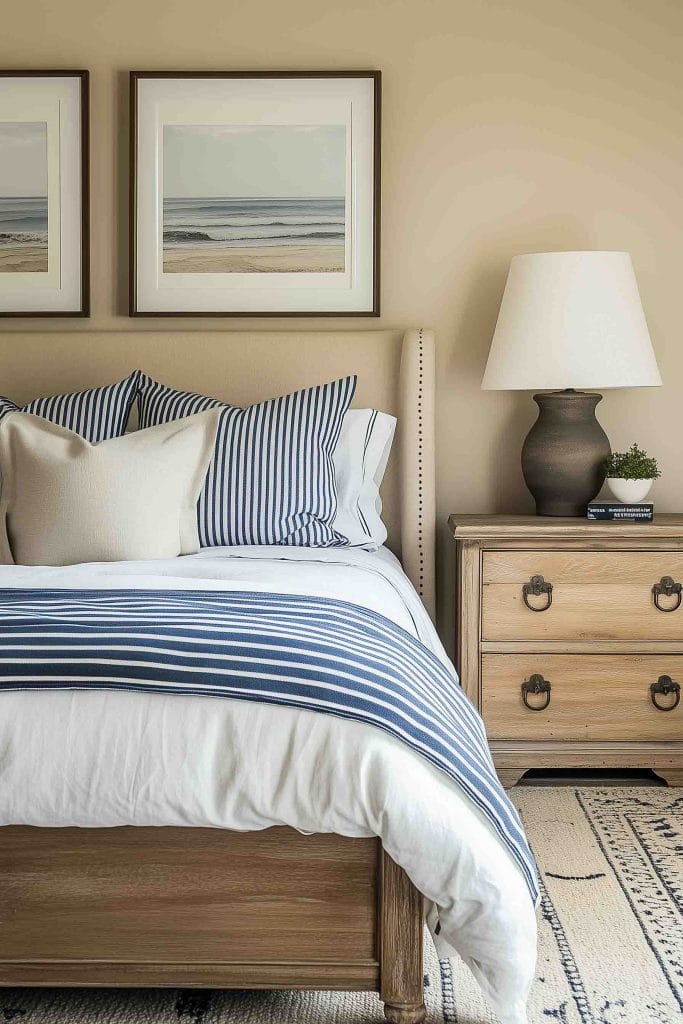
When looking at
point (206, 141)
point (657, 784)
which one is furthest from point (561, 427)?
point (206, 141)

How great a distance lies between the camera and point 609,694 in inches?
108

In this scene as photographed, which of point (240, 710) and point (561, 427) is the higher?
point (561, 427)

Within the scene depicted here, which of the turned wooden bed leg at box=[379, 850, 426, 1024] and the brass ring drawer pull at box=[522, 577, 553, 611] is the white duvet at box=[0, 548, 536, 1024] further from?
the brass ring drawer pull at box=[522, 577, 553, 611]

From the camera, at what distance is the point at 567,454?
9.61 ft

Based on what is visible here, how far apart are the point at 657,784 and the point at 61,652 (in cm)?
192

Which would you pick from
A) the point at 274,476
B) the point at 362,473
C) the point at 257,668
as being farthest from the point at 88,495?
the point at 257,668

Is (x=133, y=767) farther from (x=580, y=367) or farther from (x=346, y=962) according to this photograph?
(x=580, y=367)

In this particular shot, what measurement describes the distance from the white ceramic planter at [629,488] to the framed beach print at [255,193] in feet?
3.03

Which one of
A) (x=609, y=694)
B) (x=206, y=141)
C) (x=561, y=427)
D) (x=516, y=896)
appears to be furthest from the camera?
(x=206, y=141)

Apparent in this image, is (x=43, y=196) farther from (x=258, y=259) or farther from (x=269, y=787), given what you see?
(x=269, y=787)

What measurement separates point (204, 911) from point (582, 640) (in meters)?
1.53

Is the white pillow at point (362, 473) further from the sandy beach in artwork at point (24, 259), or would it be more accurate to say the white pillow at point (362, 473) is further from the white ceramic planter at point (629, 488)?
the sandy beach in artwork at point (24, 259)

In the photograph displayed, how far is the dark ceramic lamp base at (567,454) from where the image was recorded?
2934mm

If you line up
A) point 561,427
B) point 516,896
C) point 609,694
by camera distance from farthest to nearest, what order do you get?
point 561,427 → point 609,694 → point 516,896
